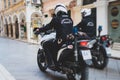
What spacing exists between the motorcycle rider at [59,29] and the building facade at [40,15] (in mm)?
8525

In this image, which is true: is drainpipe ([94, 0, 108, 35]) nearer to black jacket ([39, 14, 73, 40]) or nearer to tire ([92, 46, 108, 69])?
tire ([92, 46, 108, 69])

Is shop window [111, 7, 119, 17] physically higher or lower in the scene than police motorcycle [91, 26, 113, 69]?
higher

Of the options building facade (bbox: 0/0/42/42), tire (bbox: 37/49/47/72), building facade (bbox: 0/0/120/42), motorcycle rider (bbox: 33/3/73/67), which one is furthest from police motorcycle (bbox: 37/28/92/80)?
building facade (bbox: 0/0/42/42)

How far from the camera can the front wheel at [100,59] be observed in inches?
317

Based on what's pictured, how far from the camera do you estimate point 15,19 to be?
35.8 metres

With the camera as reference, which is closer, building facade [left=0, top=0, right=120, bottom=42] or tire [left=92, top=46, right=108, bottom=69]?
tire [left=92, top=46, right=108, bottom=69]

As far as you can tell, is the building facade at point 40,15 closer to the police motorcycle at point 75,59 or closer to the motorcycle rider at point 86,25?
the motorcycle rider at point 86,25

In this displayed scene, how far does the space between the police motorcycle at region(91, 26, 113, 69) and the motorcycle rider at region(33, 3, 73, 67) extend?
1.84 meters

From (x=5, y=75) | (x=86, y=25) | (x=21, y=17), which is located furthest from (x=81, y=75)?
(x=21, y=17)

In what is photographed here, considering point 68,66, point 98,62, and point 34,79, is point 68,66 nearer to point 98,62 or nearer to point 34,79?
point 34,79

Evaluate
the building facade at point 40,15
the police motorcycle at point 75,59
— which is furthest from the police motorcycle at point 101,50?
the building facade at point 40,15

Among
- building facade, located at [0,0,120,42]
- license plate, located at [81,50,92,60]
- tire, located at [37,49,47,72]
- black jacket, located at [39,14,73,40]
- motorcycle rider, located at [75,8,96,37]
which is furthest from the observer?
building facade, located at [0,0,120,42]

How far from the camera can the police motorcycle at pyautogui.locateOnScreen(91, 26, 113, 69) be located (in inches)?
318

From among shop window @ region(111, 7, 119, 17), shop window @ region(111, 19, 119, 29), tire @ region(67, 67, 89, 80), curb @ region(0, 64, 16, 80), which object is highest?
shop window @ region(111, 7, 119, 17)
